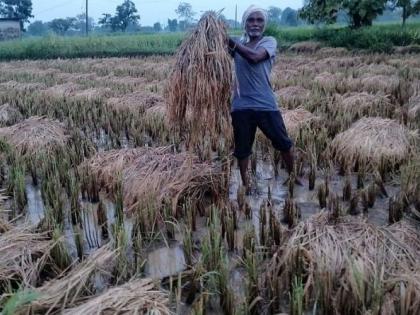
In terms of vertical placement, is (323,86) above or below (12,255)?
above

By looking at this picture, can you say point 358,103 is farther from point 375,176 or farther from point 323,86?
point 375,176

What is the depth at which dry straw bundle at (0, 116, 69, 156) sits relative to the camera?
15.7 feet

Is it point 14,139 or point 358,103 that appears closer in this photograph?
point 14,139

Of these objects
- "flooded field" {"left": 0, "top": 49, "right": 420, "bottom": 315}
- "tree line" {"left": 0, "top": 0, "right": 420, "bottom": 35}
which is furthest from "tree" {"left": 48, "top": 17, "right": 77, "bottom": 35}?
"flooded field" {"left": 0, "top": 49, "right": 420, "bottom": 315}

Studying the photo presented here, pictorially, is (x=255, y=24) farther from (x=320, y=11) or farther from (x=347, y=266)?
(x=320, y=11)

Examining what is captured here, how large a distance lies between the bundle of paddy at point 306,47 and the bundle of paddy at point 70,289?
55.2 ft

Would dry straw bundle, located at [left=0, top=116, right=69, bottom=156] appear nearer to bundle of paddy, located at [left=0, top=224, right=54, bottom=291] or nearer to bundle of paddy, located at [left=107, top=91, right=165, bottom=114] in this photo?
bundle of paddy, located at [left=107, top=91, right=165, bottom=114]

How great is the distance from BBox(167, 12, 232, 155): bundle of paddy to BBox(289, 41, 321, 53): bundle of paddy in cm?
1539

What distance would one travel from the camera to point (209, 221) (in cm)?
304

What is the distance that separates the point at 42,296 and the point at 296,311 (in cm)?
108

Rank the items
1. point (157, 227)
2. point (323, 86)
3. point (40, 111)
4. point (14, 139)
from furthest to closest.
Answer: point (323, 86)
point (40, 111)
point (14, 139)
point (157, 227)

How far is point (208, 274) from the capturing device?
88.8 inches

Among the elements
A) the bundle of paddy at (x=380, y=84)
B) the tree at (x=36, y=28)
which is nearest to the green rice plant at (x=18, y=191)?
the bundle of paddy at (x=380, y=84)

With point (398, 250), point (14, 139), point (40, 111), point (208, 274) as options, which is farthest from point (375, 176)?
point (40, 111)
